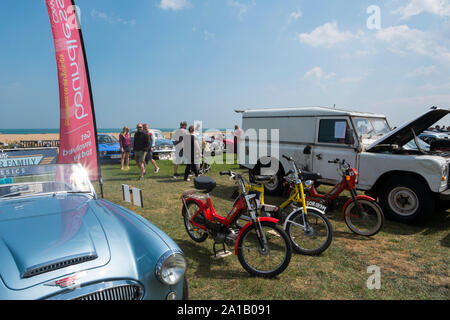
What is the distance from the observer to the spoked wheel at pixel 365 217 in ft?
14.7

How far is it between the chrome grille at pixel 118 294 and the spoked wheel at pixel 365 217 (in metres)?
4.00

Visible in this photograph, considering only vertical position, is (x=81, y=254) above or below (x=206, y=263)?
above

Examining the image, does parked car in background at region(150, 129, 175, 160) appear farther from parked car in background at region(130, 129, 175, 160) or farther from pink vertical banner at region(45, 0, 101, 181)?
pink vertical banner at region(45, 0, 101, 181)

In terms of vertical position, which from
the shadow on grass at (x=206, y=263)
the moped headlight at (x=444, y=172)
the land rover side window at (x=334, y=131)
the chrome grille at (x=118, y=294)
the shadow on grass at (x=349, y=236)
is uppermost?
the land rover side window at (x=334, y=131)

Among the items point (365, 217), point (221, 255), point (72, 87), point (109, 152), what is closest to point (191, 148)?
point (72, 87)

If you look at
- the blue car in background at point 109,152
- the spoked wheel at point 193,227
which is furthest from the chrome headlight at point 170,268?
the blue car in background at point 109,152

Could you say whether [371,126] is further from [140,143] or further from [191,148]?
[140,143]

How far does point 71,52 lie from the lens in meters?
5.88

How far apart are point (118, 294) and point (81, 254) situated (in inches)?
16.6

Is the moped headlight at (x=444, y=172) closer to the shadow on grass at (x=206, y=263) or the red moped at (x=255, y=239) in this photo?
the red moped at (x=255, y=239)

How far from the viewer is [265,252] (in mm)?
3314

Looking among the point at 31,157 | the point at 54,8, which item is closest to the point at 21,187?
the point at 31,157

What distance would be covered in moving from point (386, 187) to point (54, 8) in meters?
7.89

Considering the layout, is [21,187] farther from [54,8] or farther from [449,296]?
[449,296]
